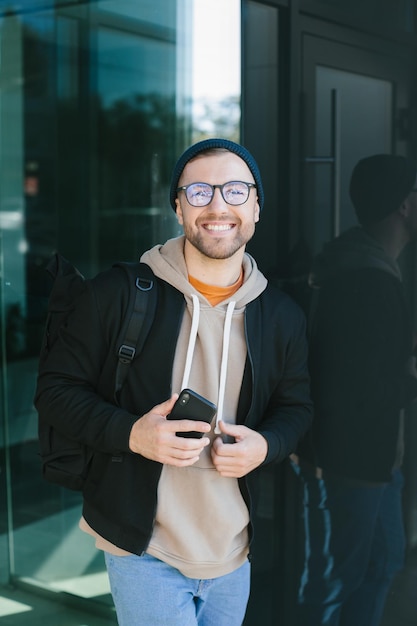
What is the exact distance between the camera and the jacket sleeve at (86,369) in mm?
2482

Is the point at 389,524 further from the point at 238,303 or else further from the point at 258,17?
the point at 258,17

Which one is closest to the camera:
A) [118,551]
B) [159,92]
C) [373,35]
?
[118,551]

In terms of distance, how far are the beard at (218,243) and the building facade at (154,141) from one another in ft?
2.69

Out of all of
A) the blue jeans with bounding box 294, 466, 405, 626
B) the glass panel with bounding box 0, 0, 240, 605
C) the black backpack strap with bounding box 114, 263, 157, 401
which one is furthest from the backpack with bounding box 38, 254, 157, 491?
the glass panel with bounding box 0, 0, 240, 605

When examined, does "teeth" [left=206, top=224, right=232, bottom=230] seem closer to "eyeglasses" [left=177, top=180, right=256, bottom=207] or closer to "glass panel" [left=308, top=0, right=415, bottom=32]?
"eyeglasses" [left=177, top=180, right=256, bottom=207]

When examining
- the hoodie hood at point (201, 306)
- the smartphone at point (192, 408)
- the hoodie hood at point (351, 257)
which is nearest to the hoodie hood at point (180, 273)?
the hoodie hood at point (201, 306)

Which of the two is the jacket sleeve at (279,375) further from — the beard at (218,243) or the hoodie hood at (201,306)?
the beard at (218,243)

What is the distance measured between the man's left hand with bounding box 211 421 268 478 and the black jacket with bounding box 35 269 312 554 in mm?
73

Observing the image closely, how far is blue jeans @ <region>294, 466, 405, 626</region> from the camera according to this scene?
3289 mm

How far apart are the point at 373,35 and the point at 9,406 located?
2.29 m

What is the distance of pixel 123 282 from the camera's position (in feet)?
8.51

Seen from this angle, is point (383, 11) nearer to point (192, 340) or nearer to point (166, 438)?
point (192, 340)

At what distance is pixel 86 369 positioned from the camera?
256cm

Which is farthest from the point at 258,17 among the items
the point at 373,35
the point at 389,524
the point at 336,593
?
the point at 336,593
